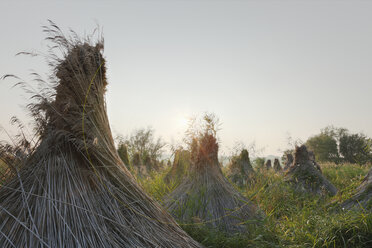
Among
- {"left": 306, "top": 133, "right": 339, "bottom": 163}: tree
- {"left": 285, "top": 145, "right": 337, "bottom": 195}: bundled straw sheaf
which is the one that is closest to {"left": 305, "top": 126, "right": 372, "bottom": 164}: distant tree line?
{"left": 306, "top": 133, "right": 339, "bottom": 163}: tree

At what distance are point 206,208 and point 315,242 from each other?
1492mm

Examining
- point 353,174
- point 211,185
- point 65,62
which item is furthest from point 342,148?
point 65,62

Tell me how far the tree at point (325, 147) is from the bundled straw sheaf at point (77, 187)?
122 ft

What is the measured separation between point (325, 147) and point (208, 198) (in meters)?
39.7

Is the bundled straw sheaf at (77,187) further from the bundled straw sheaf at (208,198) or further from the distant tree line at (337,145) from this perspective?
the distant tree line at (337,145)

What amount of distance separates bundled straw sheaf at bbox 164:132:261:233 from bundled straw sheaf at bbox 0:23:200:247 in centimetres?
140

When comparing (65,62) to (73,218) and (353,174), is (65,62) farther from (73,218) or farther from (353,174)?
(353,174)

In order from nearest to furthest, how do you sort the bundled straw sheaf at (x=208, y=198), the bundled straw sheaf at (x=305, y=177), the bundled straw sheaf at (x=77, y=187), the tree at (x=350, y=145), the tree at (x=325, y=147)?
the bundled straw sheaf at (x=77, y=187), the bundled straw sheaf at (x=208, y=198), the bundled straw sheaf at (x=305, y=177), the tree at (x=350, y=145), the tree at (x=325, y=147)

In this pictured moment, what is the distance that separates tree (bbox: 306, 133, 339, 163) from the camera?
116 feet

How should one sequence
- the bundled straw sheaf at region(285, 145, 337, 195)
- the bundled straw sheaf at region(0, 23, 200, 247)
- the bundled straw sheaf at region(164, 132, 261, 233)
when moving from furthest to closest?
the bundled straw sheaf at region(285, 145, 337, 195), the bundled straw sheaf at region(164, 132, 261, 233), the bundled straw sheaf at region(0, 23, 200, 247)

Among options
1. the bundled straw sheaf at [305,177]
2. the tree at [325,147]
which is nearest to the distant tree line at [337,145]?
the tree at [325,147]

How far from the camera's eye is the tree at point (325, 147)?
35.3 metres

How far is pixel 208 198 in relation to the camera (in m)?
3.58

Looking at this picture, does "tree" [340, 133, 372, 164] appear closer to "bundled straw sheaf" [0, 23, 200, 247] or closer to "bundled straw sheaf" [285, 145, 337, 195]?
"bundled straw sheaf" [285, 145, 337, 195]
